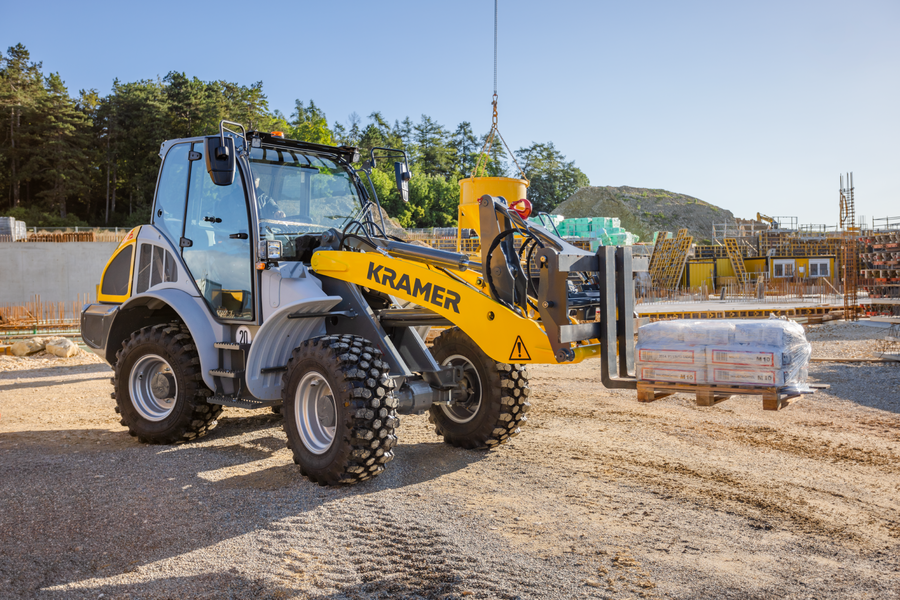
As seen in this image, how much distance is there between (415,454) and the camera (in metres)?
6.84

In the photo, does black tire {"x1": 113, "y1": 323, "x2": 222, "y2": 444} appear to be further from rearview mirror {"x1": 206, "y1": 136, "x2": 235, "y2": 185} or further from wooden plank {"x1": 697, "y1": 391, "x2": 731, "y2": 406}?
wooden plank {"x1": 697, "y1": 391, "x2": 731, "y2": 406}

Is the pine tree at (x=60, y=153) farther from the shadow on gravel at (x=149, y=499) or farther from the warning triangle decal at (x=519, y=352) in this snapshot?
the warning triangle decal at (x=519, y=352)

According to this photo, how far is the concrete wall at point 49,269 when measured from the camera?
104 feet

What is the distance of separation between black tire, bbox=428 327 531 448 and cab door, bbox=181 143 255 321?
2.09m

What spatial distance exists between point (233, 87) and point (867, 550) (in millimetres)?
86901

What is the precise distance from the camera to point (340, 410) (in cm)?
541

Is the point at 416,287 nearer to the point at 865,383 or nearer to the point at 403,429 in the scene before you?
the point at 403,429

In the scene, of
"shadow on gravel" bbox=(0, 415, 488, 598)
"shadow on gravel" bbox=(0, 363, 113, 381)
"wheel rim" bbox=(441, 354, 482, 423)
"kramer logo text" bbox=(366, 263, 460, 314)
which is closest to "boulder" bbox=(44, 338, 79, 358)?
"shadow on gravel" bbox=(0, 363, 113, 381)

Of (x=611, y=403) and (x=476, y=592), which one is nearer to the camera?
(x=476, y=592)

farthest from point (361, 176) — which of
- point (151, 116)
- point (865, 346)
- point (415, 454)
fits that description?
point (151, 116)

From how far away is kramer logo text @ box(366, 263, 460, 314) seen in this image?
5.39 meters

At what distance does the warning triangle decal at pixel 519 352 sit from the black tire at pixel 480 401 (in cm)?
160

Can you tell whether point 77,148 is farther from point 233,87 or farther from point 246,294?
point 246,294

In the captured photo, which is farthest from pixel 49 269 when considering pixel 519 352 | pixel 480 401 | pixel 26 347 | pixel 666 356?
pixel 666 356
